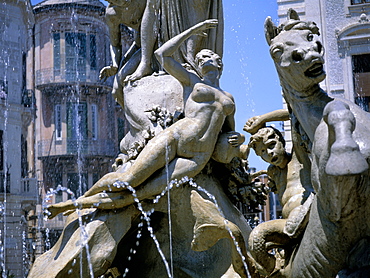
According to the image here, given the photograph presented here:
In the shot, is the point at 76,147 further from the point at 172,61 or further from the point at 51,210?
the point at 51,210

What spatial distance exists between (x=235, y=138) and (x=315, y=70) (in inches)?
75.9

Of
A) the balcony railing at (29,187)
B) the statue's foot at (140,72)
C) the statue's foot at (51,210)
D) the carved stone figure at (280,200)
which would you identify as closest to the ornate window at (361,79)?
the balcony railing at (29,187)

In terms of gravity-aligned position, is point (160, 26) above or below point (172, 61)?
above

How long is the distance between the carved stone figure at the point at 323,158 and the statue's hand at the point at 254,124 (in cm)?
55

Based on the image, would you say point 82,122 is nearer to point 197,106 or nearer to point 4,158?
point 4,158

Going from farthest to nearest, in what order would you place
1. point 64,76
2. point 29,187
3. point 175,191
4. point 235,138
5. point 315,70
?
point 64,76
point 29,187
point 235,138
point 175,191
point 315,70

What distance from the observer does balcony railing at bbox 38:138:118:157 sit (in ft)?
105

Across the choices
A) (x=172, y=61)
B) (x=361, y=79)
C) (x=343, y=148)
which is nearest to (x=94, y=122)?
(x=361, y=79)

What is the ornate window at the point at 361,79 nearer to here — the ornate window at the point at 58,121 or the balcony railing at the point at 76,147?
the balcony railing at the point at 76,147

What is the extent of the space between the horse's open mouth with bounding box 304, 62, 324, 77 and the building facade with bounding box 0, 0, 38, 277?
22449 mm

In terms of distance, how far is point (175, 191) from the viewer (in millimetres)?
5250

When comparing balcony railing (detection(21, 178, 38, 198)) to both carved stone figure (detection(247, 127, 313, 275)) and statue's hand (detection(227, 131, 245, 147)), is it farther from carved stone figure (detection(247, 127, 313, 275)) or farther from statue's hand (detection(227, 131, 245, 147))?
carved stone figure (detection(247, 127, 313, 275))

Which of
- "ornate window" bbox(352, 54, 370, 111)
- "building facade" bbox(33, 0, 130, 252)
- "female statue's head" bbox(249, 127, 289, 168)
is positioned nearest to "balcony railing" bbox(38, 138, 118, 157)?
"building facade" bbox(33, 0, 130, 252)

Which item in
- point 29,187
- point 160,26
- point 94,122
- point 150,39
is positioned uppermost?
point 94,122
